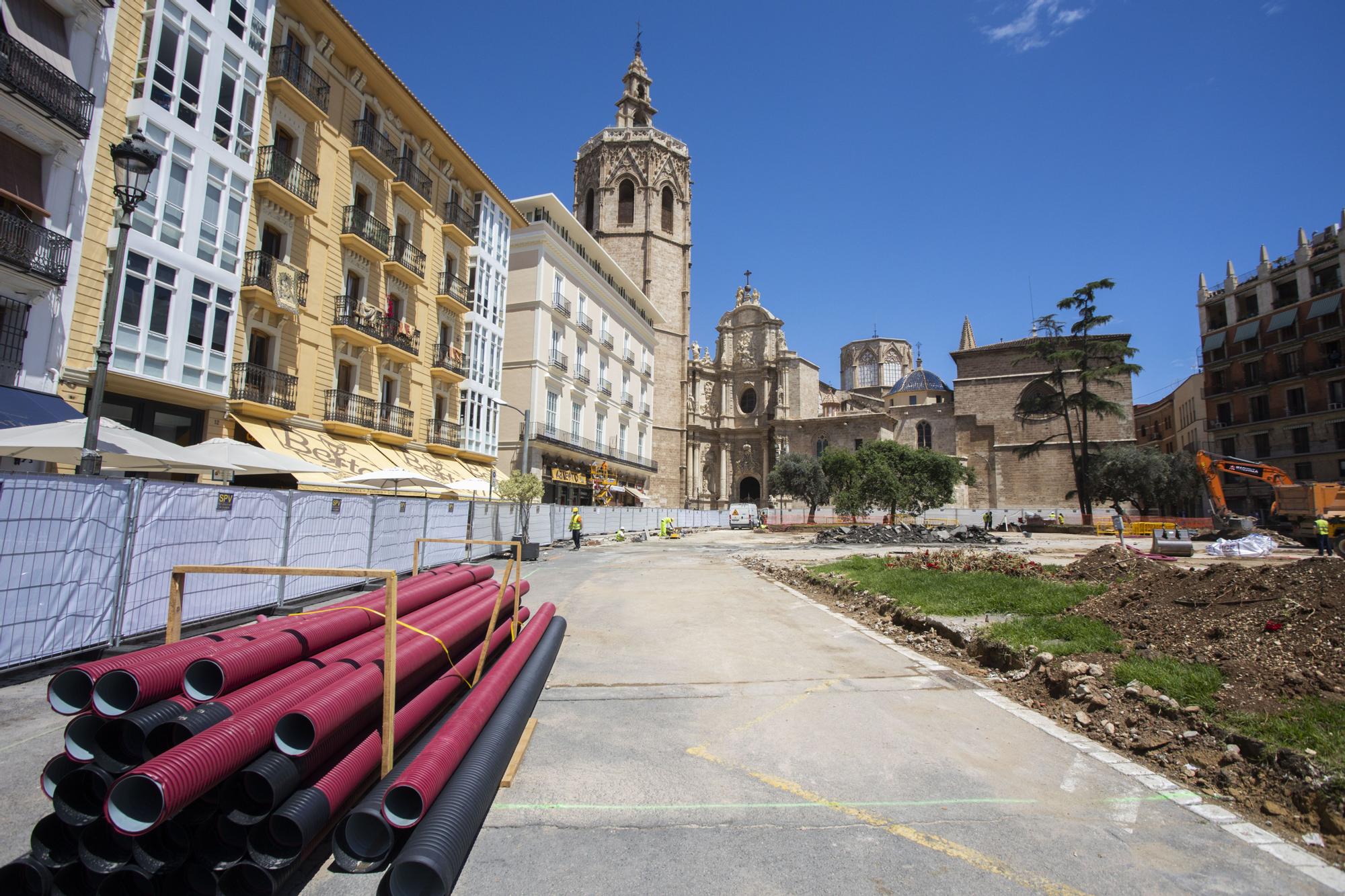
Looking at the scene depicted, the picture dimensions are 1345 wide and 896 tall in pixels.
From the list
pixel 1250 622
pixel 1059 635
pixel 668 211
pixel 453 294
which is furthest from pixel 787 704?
pixel 668 211

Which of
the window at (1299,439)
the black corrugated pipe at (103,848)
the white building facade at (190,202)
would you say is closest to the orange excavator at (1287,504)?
the window at (1299,439)

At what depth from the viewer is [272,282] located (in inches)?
670

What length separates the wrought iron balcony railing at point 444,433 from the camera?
81.0ft

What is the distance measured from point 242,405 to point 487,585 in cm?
1314

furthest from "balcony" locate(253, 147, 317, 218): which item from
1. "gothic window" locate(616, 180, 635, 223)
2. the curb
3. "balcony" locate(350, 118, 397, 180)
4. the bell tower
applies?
"gothic window" locate(616, 180, 635, 223)

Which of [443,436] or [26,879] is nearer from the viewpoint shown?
[26,879]

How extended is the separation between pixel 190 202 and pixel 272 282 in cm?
263

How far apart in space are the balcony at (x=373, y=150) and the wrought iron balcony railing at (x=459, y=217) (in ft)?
11.1

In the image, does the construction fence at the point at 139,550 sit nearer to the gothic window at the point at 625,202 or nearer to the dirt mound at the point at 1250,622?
the dirt mound at the point at 1250,622

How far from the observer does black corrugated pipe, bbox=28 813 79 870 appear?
252 cm

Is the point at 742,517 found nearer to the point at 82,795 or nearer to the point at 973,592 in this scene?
the point at 973,592

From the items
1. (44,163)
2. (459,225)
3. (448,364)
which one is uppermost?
(459,225)

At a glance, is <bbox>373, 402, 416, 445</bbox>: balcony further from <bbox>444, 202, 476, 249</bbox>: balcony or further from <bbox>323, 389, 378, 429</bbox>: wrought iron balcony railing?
<bbox>444, 202, 476, 249</bbox>: balcony

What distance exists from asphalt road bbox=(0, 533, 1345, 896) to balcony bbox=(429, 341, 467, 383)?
20289mm
